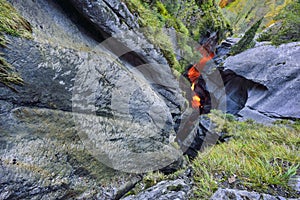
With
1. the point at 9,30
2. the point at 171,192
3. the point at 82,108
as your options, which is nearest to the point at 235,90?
the point at 171,192

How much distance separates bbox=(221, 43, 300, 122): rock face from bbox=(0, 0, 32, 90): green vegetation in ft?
33.0

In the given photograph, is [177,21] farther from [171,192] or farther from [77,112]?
[171,192]

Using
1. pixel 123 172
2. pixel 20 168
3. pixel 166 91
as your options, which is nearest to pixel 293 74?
pixel 166 91

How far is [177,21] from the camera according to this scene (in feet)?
24.1

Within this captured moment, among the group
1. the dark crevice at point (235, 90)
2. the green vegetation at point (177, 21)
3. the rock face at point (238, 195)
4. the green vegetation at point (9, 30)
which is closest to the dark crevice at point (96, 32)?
the green vegetation at point (177, 21)

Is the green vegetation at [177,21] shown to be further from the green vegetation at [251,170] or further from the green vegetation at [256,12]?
the green vegetation at [256,12]

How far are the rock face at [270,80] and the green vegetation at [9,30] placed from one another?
1006 centimetres

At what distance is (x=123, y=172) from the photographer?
346cm

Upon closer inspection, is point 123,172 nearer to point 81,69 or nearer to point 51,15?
point 81,69

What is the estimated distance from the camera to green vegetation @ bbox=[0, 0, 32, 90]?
2.02 m

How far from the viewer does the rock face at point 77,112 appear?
7.13 ft

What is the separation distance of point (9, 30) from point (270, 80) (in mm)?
11335

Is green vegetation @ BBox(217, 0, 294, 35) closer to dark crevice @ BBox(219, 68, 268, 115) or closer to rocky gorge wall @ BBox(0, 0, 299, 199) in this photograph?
dark crevice @ BBox(219, 68, 268, 115)

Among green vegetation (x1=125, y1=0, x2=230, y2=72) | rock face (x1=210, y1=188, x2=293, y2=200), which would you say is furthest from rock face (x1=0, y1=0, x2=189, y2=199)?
rock face (x1=210, y1=188, x2=293, y2=200)
